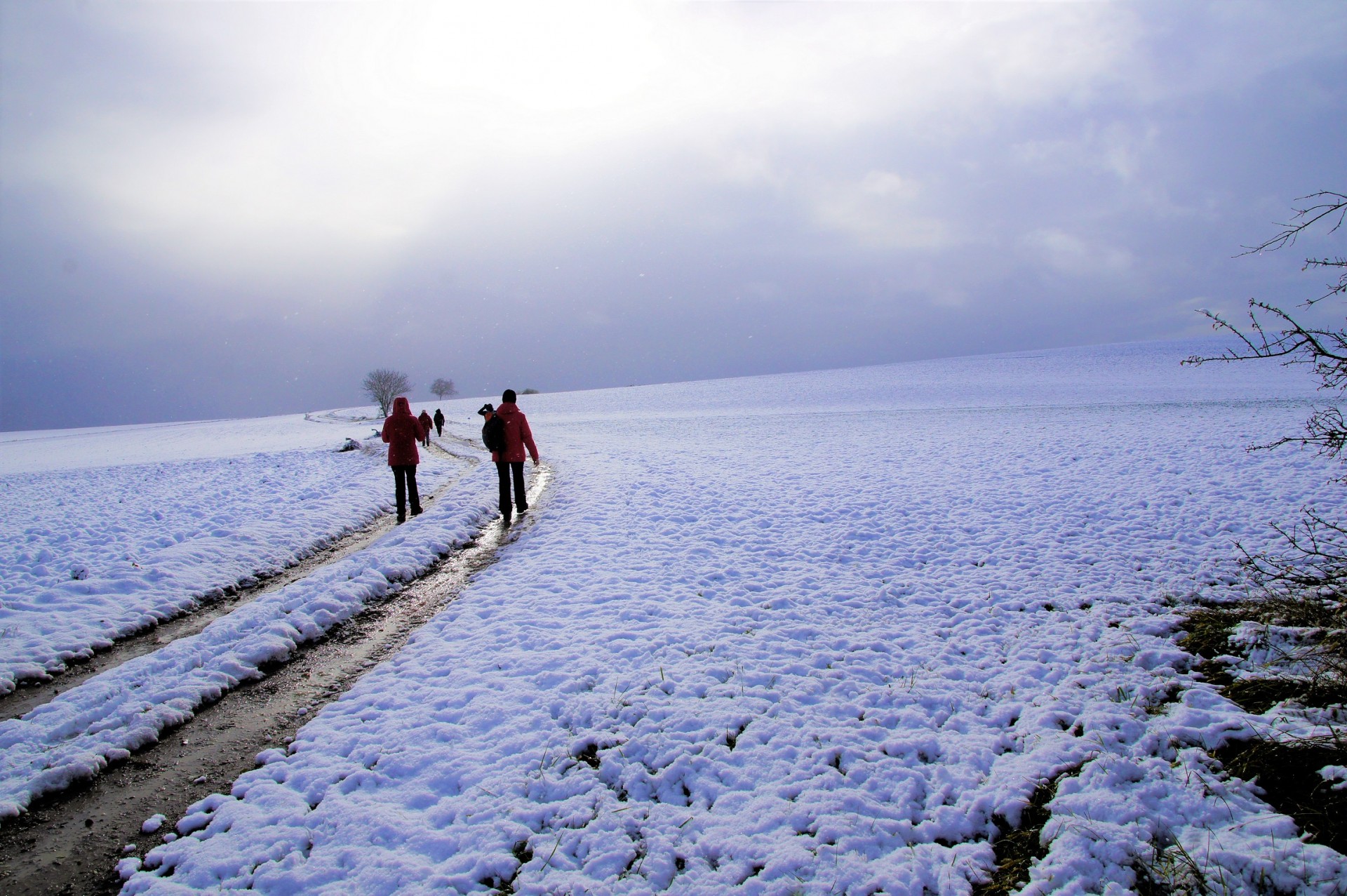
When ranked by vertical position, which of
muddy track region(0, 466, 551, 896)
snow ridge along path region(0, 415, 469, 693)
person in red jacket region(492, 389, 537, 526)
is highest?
person in red jacket region(492, 389, 537, 526)

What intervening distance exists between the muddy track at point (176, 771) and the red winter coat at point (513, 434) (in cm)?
558

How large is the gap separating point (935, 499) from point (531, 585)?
30.7 feet

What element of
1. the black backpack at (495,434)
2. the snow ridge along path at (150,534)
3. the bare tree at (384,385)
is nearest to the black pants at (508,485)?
the black backpack at (495,434)

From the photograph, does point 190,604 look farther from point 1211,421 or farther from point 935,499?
point 1211,421

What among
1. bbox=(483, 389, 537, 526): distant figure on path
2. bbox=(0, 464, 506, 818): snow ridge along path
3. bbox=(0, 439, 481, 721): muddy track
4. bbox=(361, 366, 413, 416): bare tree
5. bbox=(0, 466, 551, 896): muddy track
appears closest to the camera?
bbox=(0, 466, 551, 896): muddy track

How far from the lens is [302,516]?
565 inches

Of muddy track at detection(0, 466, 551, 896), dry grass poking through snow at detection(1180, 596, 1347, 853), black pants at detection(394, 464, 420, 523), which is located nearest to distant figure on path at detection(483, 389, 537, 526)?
black pants at detection(394, 464, 420, 523)

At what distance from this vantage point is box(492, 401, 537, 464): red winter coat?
13891mm

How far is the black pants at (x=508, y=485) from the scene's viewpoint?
14.2 meters

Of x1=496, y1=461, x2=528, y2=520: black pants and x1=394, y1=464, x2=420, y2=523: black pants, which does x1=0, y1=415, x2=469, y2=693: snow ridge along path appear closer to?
x1=394, y1=464, x2=420, y2=523: black pants

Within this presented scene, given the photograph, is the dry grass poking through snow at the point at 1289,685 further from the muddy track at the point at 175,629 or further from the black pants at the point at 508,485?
the black pants at the point at 508,485

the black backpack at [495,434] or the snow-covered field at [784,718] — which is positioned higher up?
the black backpack at [495,434]

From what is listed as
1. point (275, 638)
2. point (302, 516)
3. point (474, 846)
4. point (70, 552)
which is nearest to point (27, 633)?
point (275, 638)

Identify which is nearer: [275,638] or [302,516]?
[275,638]
